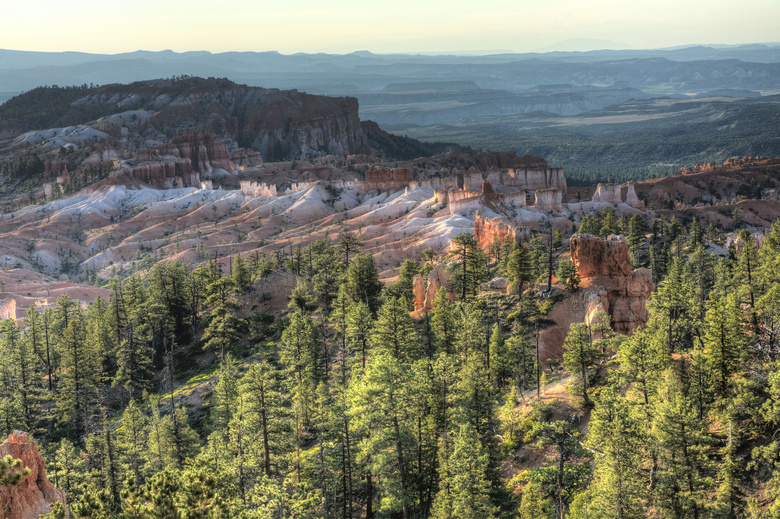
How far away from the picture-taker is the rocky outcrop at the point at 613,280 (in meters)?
67.4

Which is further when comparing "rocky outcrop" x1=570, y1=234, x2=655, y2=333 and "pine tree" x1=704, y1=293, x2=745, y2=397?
"rocky outcrop" x1=570, y1=234, x2=655, y2=333

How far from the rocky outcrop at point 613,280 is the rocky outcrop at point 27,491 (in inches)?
1792

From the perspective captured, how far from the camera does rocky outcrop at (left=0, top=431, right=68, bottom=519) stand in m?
30.1

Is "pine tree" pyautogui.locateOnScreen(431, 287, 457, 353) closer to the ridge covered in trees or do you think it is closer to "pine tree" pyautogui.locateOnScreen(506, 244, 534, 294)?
the ridge covered in trees

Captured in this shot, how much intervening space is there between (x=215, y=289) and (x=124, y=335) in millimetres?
11265

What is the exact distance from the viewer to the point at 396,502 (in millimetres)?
44375

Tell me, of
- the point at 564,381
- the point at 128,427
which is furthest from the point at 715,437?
the point at 128,427

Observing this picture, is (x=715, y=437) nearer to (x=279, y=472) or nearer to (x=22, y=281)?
(x=279, y=472)

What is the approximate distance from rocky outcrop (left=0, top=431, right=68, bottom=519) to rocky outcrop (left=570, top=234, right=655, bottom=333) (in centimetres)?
4551

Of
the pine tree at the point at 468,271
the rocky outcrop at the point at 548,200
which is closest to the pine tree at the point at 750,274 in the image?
the pine tree at the point at 468,271

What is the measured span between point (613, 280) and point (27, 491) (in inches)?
2046

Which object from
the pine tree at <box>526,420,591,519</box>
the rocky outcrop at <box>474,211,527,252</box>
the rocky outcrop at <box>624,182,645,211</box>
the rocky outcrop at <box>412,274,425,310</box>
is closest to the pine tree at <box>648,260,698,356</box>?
the pine tree at <box>526,420,591,519</box>

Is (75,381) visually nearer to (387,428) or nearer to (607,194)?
(387,428)

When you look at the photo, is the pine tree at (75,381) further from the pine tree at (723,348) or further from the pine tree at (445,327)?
the pine tree at (723,348)
